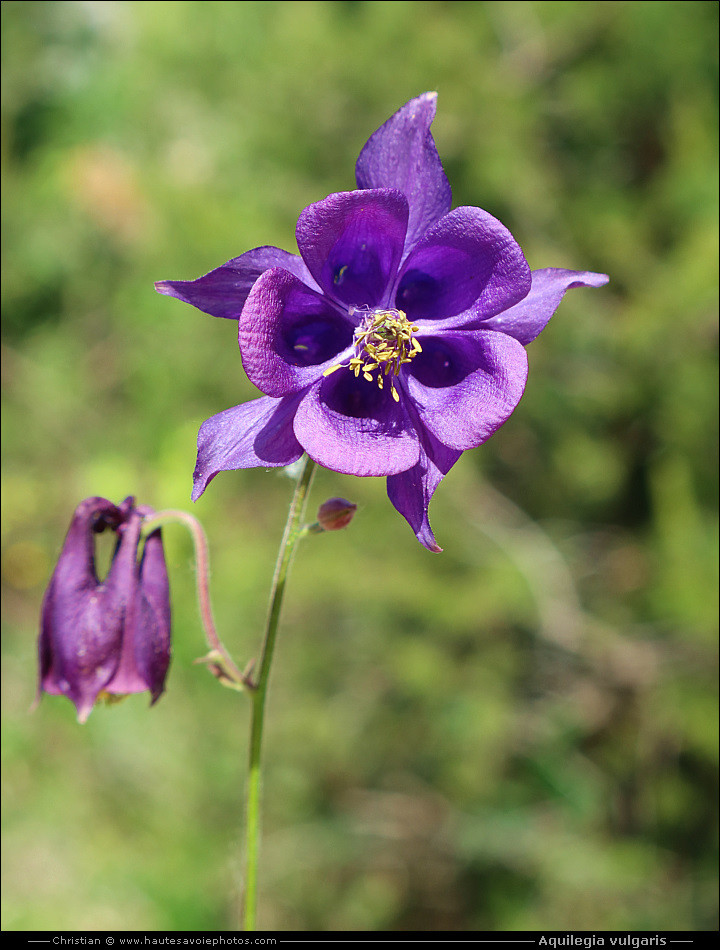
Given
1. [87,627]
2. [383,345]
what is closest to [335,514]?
[383,345]

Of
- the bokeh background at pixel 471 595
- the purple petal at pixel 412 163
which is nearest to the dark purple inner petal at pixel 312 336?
the purple petal at pixel 412 163

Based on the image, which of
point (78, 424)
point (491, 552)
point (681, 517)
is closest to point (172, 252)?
point (78, 424)

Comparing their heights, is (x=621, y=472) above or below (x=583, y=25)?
below

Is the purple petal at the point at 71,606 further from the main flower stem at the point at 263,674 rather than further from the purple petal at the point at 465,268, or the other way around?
the purple petal at the point at 465,268

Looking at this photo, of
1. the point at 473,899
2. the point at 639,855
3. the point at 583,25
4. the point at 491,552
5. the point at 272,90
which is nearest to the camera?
the point at 639,855

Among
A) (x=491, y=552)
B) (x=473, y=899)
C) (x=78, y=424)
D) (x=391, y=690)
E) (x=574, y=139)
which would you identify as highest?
(x=574, y=139)

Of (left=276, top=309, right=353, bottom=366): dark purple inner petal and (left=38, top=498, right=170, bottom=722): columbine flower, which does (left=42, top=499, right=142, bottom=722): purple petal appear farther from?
(left=276, top=309, right=353, bottom=366): dark purple inner petal

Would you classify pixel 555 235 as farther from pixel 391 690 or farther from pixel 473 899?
pixel 473 899
